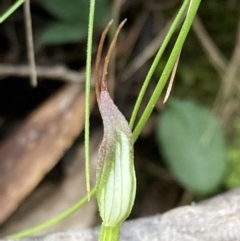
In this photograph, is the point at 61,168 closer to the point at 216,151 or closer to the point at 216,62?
the point at 216,151

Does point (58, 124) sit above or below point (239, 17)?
below

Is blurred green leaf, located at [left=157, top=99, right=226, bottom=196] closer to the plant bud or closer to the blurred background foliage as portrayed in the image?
the blurred background foliage

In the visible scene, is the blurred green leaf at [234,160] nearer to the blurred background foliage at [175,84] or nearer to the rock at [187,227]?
the blurred background foliage at [175,84]

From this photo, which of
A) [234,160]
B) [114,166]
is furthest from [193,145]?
[114,166]

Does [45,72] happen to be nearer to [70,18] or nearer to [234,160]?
[70,18]

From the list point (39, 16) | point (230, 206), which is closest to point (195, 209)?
point (230, 206)

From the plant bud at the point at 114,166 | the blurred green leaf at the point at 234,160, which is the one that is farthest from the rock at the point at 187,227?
the blurred green leaf at the point at 234,160
